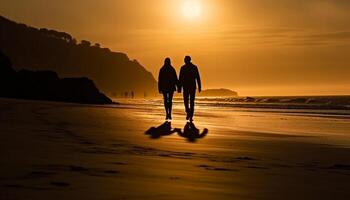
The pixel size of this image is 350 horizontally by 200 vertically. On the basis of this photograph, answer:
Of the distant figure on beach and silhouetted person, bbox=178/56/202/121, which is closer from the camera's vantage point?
silhouetted person, bbox=178/56/202/121

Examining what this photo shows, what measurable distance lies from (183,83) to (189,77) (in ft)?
0.93

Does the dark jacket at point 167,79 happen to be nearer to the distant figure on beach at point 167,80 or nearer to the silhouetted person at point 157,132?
the distant figure on beach at point 167,80

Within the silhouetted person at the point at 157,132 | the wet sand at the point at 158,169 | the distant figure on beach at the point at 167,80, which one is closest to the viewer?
the wet sand at the point at 158,169

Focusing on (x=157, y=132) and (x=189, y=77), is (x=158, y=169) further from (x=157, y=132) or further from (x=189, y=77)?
(x=189, y=77)

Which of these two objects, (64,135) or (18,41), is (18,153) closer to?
(64,135)

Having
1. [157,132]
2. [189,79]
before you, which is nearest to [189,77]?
[189,79]

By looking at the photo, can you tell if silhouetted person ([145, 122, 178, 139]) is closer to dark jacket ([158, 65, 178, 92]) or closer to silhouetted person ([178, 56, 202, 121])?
silhouetted person ([178, 56, 202, 121])

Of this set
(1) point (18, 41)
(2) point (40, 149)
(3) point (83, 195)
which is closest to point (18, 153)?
(2) point (40, 149)

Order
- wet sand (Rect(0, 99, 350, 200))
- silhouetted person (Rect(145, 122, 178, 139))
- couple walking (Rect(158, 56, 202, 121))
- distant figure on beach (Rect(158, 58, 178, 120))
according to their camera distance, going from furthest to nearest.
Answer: distant figure on beach (Rect(158, 58, 178, 120)) < couple walking (Rect(158, 56, 202, 121)) < silhouetted person (Rect(145, 122, 178, 139)) < wet sand (Rect(0, 99, 350, 200))

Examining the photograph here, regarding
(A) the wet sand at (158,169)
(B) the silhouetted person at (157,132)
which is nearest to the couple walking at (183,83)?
(B) the silhouetted person at (157,132)

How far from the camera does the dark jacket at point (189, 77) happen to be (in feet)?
60.5

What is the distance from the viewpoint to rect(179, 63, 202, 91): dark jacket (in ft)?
60.5

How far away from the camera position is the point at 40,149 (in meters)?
7.40

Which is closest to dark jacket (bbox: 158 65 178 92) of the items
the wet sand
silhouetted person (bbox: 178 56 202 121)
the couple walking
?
the couple walking
